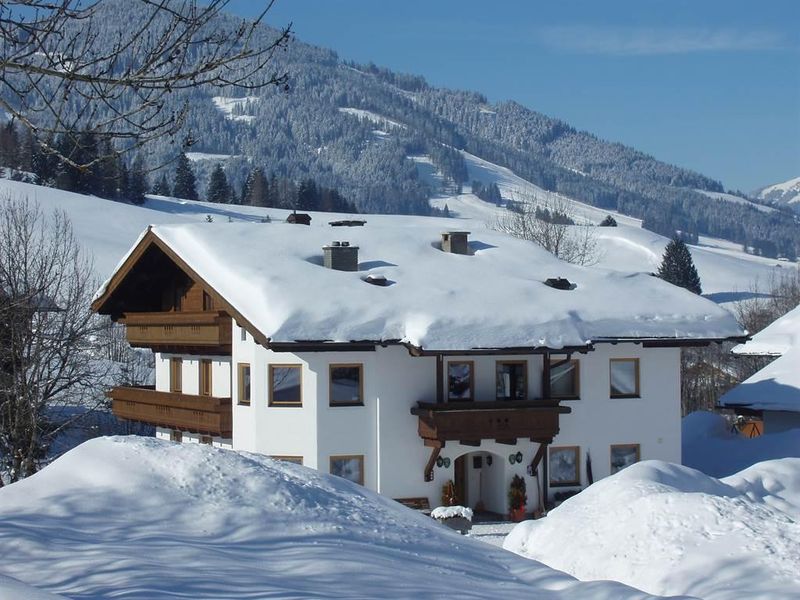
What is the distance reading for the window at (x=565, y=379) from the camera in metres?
28.5

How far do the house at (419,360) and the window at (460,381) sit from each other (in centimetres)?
3

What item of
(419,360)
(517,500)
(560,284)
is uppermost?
(560,284)

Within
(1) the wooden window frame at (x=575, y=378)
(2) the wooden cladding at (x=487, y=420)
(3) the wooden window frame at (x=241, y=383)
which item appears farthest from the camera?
(1) the wooden window frame at (x=575, y=378)

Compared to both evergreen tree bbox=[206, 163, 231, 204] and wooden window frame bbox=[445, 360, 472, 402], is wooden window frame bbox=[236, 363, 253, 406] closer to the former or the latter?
wooden window frame bbox=[445, 360, 472, 402]

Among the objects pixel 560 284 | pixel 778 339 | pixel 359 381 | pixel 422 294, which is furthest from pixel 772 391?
pixel 359 381

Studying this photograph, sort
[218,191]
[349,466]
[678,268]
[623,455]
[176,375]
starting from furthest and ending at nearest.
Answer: [218,191], [678,268], [176,375], [623,455], [349,466]

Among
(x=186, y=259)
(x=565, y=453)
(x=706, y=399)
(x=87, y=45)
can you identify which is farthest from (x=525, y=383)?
(x=706, y=399)

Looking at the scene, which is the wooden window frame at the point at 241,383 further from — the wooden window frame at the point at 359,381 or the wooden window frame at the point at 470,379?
the wooden window frame at the point at 470,379

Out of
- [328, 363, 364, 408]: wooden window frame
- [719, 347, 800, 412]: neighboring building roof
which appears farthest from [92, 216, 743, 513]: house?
[719, 347, 800, 412]: neighboring building roof

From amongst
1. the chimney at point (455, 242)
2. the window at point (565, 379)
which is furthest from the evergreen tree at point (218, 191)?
the window at point (565, 379)

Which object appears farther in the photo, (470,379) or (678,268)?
(678,268)

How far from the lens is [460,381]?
27.7 meters

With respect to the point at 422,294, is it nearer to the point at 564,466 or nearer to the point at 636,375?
the point at 564,466

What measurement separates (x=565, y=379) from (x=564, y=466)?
2023 millimetres
